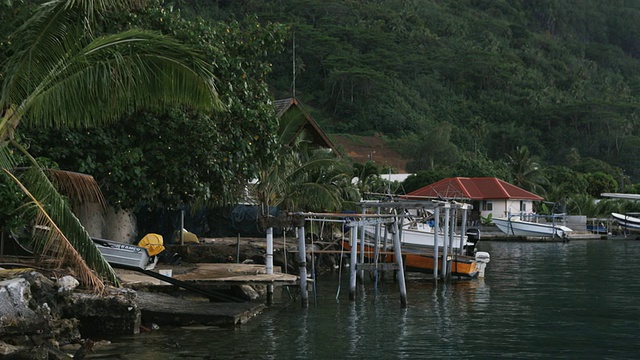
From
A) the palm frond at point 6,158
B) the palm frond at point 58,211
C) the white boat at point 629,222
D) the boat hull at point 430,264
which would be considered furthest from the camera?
the white boat at point 629,222

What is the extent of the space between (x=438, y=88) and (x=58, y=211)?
127 m

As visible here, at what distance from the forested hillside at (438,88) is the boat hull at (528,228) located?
31573 mm

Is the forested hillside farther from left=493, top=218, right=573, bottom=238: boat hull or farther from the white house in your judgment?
left=493, top=218, right=573, bottom=238: boat hull

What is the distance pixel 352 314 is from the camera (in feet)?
70.6

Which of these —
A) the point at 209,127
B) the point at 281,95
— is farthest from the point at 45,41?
the point at 281,95

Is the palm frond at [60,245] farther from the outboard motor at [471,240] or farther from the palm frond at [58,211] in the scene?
the outboard motor at [471,240]

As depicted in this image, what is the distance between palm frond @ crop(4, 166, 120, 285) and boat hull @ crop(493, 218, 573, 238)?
54.4 meters

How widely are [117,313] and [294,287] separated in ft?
35.9

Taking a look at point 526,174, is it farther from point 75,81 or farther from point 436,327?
point 75,81

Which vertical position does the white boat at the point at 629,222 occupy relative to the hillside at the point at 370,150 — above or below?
below

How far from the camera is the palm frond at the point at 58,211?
14.9 m

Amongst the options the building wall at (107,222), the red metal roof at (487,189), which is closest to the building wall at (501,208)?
the red metal roof at (487,189)

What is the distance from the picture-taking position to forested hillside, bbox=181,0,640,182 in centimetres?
12369

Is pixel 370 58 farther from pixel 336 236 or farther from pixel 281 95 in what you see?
pixel 336 236
